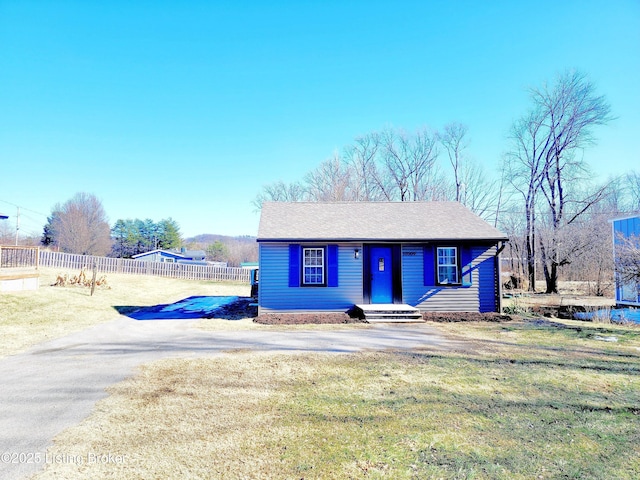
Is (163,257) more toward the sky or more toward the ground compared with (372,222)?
more toward the ground

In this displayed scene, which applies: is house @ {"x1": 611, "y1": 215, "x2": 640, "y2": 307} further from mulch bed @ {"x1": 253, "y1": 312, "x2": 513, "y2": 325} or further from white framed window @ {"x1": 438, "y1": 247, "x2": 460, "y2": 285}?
white framed window @ {"x1": 438, "y1": 247, "x2": 460, "y2": 285}

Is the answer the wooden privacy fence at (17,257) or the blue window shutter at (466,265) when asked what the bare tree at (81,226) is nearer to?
the wooden privacy fence at (17,257)

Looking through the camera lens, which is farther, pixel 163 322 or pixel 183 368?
pixel 163 322

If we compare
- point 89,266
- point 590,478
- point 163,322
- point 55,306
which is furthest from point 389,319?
point 89,266

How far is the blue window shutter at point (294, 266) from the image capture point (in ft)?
39.5

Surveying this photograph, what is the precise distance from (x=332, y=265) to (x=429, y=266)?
12.0ft

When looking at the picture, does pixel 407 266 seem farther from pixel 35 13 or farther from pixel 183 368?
pixel 35 13

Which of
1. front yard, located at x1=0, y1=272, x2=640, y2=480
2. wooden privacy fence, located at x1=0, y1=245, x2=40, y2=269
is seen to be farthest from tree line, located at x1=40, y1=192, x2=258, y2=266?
front yard, located at x1=0, y1=272, x2=640, y2=480

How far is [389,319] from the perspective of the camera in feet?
37.6

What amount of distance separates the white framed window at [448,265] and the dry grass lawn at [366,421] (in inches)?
229

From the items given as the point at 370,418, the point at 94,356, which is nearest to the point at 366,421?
the point at 370,418

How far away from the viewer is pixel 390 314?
1155 cm

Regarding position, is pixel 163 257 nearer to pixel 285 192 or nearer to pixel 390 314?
pixel 285 192

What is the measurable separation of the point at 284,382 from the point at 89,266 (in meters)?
29.0
